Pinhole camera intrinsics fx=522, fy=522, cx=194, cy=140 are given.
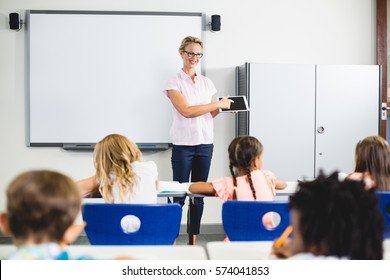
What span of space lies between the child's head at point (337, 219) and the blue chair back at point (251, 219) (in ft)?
2.94

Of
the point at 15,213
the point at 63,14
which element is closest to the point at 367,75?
the point at 63,14

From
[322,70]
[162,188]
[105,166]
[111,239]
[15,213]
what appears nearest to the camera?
[15,213]

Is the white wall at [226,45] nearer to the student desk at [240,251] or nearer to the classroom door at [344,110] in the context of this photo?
the classroom door at [344,110]

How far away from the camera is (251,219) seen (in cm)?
204

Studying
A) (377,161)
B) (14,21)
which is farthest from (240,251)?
(14,21)

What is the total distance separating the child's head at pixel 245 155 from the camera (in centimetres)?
245

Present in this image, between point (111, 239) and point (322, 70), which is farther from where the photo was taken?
point (322, 70)

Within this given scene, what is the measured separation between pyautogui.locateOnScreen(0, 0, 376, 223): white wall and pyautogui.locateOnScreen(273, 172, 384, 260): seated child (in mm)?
3175

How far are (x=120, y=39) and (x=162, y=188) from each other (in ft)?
6.19

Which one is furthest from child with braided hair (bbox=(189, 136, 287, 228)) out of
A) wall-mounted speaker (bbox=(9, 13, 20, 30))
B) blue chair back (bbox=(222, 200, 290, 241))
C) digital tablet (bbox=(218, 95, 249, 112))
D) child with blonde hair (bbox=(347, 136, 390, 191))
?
wall-mounted speaker (bbox=(9, 13, 20, 30))

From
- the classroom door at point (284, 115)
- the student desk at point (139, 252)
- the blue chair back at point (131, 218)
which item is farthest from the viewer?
the classroom door at point (284, 115)

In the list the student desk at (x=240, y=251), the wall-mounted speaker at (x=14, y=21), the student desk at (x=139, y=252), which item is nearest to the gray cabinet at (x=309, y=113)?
the wall-mounted speaker at (x=14, y=21)

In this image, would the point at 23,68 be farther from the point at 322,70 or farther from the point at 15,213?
the point at 15,213

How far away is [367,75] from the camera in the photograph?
4.31 metres
